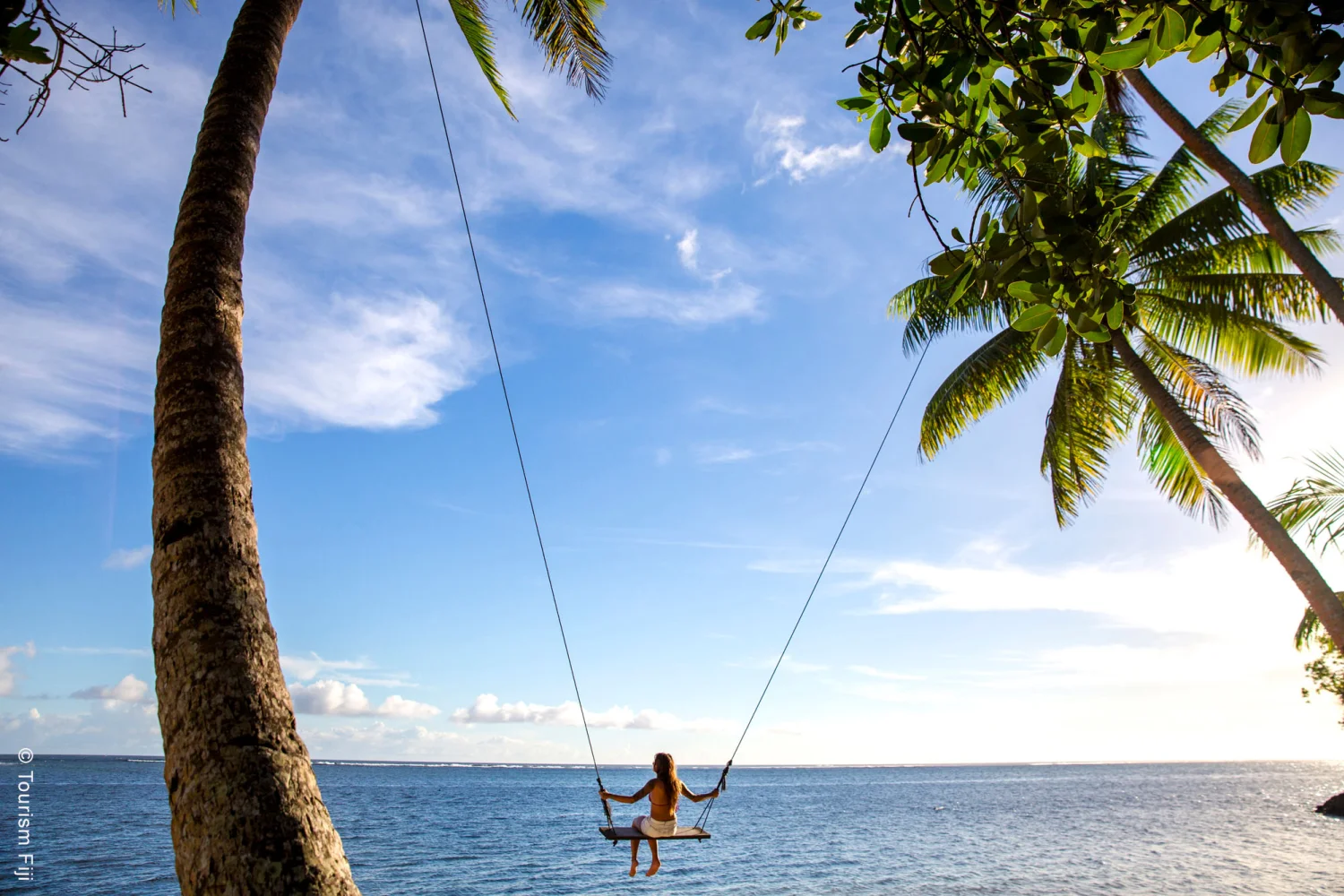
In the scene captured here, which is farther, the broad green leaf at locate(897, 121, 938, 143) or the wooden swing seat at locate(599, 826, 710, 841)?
the wooden swing seat at locate(599, 826, 710, 841)

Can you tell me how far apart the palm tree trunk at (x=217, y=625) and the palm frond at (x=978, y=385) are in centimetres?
1031

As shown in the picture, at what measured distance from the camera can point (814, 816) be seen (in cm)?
5069

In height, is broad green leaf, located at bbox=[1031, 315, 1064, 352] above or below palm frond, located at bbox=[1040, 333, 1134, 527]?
below

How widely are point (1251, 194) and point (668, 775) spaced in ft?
24.1

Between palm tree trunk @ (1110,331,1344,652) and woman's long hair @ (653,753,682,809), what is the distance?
19.0ft

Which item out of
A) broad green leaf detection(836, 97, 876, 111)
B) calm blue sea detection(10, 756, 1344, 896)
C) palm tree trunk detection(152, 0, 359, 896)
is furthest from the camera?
calm blue sea detection(10, 756, 1344, 896)

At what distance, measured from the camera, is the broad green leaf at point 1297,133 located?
55.3 inches

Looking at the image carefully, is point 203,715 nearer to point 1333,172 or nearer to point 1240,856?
point 1333,172

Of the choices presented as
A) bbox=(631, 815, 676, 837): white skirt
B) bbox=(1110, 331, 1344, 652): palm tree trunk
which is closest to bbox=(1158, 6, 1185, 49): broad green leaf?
bbox=(1110, 331, 1344, 652): palm tree trunk

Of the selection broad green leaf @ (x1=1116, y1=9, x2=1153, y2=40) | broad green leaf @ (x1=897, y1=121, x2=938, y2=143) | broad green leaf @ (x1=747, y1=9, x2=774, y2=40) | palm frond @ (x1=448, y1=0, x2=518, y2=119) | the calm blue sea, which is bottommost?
the calm blue sea

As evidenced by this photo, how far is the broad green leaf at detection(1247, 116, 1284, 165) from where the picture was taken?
4.64 ft

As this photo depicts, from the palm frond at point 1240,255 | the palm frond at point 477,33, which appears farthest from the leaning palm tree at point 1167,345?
the palm frond at point 477,33

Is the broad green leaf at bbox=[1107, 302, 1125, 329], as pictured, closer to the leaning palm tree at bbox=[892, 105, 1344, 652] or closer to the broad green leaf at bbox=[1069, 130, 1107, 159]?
the broad green leaf at bbox=[1069, 130, 1107, 159]

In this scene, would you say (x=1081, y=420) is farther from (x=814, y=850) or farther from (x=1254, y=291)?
(x=814, y=850)
